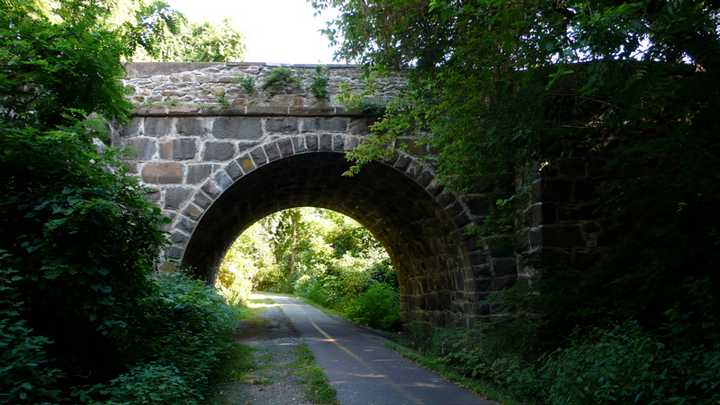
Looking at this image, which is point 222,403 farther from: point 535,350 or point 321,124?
point 321,124

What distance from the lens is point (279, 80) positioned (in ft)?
30.0

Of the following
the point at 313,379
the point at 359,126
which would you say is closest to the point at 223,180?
the point at 359,126

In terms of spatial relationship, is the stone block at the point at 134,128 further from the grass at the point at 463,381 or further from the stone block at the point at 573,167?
the stone block at the point at 573,167

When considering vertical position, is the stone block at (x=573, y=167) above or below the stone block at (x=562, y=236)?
above

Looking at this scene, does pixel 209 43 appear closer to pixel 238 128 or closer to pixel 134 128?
pixel 134 128

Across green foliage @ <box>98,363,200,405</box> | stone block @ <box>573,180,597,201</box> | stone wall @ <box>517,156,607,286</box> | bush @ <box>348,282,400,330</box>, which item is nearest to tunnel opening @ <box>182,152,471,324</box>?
bush @ <box>348,282,400,330</box>

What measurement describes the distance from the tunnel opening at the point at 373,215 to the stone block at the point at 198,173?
1.32 feet

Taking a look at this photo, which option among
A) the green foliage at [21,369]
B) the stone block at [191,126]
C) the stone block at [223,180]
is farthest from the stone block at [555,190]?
the green foliage at [21,369]

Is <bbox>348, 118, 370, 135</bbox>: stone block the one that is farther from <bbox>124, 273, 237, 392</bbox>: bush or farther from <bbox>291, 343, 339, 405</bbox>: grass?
<bbox>124, 273, 237, 392</bbox>: bush

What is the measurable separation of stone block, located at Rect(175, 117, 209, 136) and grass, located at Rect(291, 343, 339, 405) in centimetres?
368

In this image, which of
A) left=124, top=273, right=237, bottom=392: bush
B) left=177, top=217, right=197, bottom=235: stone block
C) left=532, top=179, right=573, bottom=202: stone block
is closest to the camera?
left=124, top=273, right=237, bottom=392: bush

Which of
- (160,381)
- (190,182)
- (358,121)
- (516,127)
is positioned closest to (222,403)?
(160,381)

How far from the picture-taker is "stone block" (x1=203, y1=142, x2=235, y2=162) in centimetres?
894

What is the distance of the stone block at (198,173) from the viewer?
29.1 feet
